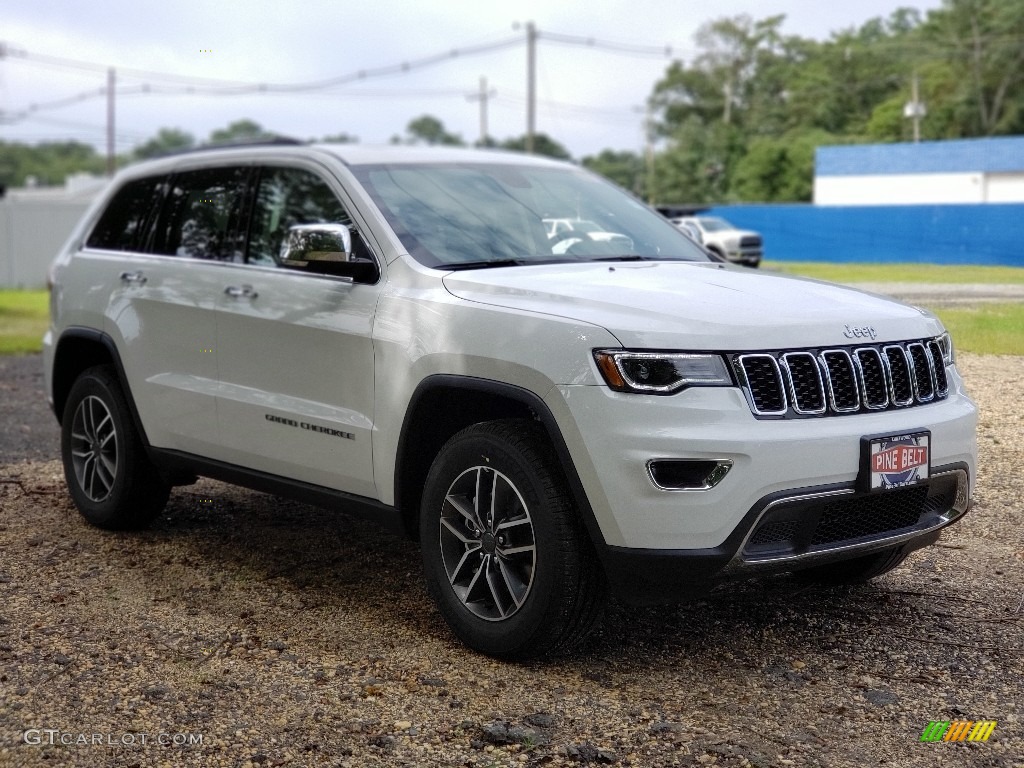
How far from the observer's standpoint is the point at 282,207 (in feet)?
18.9

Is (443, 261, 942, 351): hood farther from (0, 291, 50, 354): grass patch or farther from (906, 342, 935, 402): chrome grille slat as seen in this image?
(0, 291, 50, 354): grass patch

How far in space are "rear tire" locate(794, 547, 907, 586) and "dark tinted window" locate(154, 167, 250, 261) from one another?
117 inches

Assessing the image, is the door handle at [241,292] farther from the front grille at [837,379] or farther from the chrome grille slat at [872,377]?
the chrome grille slat at [872,377]

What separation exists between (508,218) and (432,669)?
1958 mm

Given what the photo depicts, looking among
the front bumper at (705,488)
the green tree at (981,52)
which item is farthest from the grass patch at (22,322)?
the green tree at (981,52)

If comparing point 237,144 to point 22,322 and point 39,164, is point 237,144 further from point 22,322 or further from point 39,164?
point 39,164

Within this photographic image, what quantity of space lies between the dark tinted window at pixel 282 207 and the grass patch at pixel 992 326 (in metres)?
5.08

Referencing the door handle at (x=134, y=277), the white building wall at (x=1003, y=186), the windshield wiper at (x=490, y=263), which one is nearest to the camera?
the windshield wiper at (x=490, y=263)

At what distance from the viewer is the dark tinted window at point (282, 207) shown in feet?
18.3

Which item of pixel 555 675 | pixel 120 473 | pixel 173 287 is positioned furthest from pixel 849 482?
pixel 120 473

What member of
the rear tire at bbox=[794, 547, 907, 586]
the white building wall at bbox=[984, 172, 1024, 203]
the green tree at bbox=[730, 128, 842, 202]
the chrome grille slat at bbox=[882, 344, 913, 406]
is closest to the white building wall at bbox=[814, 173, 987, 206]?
the white building wall at bbox=[984, 172, 1024, 203]

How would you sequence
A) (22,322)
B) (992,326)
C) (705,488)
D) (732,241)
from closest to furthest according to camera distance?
(705,488), (992,326), (22,322), (732,241)

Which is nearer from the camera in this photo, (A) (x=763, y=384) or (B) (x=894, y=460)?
(A) (x=763, y=384)

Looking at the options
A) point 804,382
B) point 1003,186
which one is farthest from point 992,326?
point 1003,186
